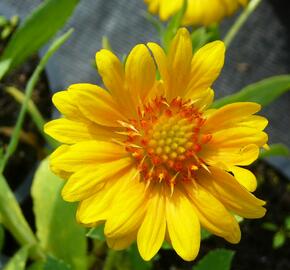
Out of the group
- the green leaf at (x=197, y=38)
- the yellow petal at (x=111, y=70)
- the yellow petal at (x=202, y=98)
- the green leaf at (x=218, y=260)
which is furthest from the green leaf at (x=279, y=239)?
the yellow petal at (x=111, y=70)

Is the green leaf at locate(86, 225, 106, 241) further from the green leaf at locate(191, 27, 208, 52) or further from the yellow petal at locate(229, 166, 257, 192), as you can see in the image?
the green leaf at locate(191, 27, 208, 52)

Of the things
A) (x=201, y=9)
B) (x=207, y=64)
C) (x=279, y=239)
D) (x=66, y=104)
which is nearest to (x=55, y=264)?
(x=66, y=104)

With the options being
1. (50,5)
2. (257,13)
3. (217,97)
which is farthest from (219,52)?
(257,13)

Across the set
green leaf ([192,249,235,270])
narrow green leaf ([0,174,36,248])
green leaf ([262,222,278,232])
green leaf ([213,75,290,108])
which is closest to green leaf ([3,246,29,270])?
narrow green leaf ([0,174,36,248])

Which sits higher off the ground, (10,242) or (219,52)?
(219,52)

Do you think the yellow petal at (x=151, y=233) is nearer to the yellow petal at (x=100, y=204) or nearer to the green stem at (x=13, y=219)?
the yellow petal at (x=100, y=204)

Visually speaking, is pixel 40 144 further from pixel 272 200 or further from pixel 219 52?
pixel 219 52

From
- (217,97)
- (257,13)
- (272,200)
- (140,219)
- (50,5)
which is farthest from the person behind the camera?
(257,13)
